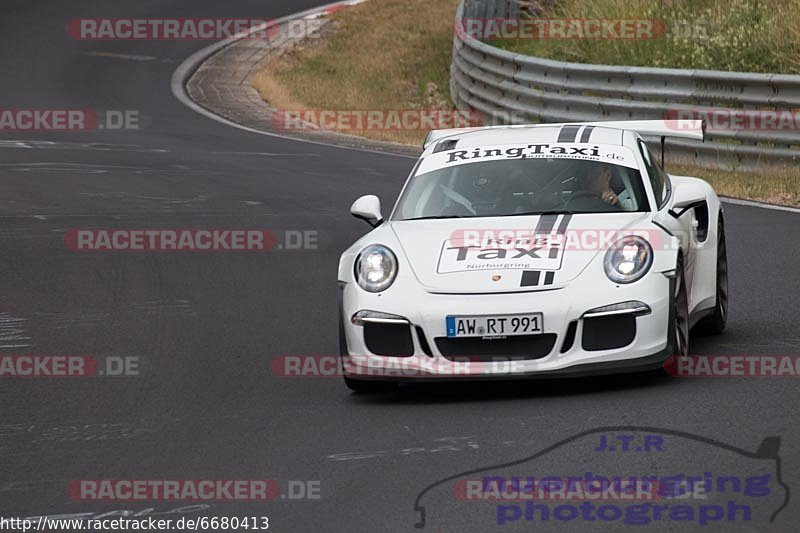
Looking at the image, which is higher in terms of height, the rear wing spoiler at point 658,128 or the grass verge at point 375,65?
the rear wing spoiler at point 658,128

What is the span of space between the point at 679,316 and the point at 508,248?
94 cm

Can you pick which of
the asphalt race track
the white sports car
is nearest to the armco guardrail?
the asphalt race track

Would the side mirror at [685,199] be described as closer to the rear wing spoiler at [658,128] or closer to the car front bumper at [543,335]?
the car front bumper at [543,335]

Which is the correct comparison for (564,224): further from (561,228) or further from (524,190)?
(524,190)

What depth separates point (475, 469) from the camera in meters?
6.29

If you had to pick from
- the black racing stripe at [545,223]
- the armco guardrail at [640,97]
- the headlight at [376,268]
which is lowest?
the armco guardrail at [640,97]

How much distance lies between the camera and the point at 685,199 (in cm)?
842

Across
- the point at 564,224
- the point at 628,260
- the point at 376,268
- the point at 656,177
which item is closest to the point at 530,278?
the point at 628,260

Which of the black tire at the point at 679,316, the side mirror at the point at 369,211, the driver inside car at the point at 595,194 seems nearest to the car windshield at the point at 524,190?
the driver inside car at the point at 595,194

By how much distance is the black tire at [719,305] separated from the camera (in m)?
9.09

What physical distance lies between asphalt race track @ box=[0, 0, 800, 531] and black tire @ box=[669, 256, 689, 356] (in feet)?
0.68

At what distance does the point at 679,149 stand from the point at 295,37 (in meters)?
16.9

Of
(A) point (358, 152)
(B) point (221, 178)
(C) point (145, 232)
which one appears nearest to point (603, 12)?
(A) point (358, 152)

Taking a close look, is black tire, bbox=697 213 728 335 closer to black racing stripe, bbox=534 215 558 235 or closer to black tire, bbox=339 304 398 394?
black racing stripe, bbox=534 215 558 235
